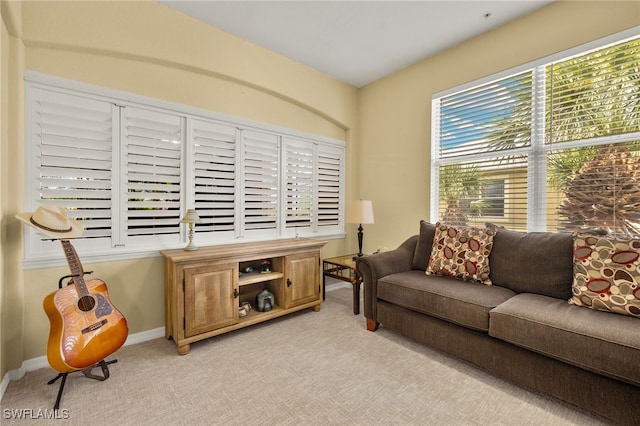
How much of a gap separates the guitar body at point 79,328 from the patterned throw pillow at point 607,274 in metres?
3.07

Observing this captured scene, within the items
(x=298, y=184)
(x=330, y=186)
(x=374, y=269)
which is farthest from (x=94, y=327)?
(x=330, y=186)

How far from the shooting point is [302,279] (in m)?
3.06

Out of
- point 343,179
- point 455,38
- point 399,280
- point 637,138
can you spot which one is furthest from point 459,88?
point 399,280

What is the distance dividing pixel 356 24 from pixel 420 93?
117 cm

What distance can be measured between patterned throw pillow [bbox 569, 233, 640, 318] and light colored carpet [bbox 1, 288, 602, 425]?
66 cm

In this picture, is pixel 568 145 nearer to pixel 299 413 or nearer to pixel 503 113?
pixel 503 113

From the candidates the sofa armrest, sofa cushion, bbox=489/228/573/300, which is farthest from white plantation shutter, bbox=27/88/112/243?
sofa cushion, bbox=489/228/573/300

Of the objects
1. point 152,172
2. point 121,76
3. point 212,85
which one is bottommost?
point 152,172

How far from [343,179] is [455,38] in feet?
6.84

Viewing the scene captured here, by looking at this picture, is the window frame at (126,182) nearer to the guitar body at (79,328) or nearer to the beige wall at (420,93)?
the guitar body at (79,328)

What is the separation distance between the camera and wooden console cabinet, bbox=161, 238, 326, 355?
7.50ft

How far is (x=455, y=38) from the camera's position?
2994 mm

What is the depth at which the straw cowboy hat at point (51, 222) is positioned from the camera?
1767 millimetres

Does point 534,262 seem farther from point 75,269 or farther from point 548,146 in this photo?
point 75,269
